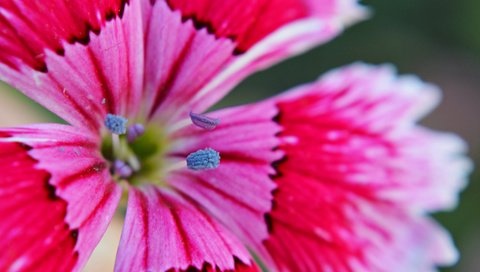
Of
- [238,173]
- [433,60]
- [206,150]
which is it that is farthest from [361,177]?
[433,60]

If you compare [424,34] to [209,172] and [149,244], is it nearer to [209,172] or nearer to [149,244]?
[209,172]

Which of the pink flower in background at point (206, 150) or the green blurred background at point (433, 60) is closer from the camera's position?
the pink flower in background at point (206, 150)

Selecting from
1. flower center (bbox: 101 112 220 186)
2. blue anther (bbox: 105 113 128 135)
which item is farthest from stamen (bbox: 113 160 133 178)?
blue anther (bbox: 105 113 128 135)

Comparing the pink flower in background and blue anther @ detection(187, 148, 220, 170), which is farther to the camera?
blue anther @ detection(187, 148, 220, 170)

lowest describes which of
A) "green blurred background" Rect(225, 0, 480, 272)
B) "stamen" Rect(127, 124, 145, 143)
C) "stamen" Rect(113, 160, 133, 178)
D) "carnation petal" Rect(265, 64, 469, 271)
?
"green blurred background" Rect(225, 0, 480, 272)

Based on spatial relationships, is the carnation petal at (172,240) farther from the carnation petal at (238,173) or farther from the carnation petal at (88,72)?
the carnation petal at (88,72)

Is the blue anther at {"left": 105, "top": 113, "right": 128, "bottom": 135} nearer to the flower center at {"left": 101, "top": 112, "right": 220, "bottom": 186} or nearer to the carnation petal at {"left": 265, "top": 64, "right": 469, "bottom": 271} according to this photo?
the flower center at {"left": 101, "top": 112, "right": 220, "bottom": 186}

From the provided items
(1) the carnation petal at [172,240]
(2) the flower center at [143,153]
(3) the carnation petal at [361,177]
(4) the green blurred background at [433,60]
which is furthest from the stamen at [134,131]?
(4) the green blurred background at [433,60]

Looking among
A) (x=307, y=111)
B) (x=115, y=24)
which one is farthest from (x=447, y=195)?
(x=115, y=24)
